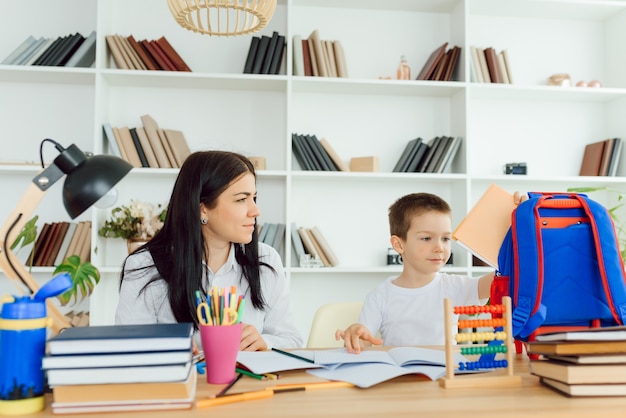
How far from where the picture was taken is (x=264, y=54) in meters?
3.31

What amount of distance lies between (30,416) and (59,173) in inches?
15.9

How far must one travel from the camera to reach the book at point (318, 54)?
10.9ft

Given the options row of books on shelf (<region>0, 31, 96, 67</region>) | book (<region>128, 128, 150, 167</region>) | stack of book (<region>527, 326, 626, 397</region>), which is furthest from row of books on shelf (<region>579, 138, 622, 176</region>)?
row of books on shelf (<region>0, 31, 96, 67</region>)

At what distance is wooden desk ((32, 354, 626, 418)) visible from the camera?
0.88 m

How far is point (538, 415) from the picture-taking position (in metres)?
0.87

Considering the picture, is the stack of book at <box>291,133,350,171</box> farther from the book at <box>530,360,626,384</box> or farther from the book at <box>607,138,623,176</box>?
the book at <box>530,360,626,384</box>

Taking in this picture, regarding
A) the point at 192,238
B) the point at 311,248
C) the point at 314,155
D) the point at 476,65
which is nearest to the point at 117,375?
the point at 192,238

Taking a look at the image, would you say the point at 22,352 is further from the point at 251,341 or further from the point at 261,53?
the point at 261,53

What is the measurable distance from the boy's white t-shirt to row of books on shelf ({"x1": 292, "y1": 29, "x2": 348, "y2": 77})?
63.2 inches

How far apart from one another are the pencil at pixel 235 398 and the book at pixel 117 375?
0.18 ft

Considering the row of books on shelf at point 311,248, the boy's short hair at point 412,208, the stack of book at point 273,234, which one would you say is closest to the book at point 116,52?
the stack of book at point 273,234

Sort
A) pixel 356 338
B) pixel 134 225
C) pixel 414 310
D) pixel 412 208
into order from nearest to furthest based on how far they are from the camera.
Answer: pixel 356 338
pixel 414 310
pixel 412 208
pixel 134 225

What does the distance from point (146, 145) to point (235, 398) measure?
2476 mm

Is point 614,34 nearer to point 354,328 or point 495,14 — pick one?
point 495,14
